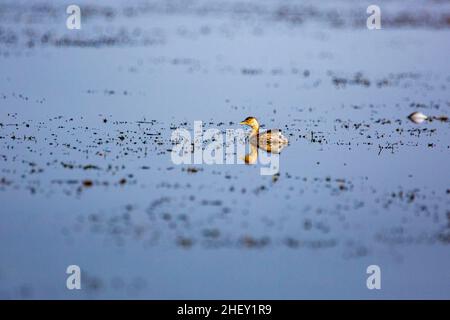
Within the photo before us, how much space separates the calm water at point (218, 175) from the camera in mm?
11312

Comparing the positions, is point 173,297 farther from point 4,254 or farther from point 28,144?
point 28,144

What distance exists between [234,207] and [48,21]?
24.6 m

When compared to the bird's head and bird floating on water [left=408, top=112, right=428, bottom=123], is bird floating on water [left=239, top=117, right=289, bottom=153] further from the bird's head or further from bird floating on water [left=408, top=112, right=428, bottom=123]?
bird floating on water [left=408, top=112, right=428, bottom=123]

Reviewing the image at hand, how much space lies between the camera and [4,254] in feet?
37.8

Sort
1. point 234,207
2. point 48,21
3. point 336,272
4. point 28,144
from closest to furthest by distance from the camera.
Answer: point 336,272, point 234,207, point 28,144, point 48,21

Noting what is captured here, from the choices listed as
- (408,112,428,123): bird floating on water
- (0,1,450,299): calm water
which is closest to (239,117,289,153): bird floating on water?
(0,1,450,299): calm water

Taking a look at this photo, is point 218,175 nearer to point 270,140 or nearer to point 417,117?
point 270,140

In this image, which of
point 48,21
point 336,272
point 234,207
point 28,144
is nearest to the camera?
point 336,272

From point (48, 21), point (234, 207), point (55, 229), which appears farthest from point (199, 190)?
point (48, 21)

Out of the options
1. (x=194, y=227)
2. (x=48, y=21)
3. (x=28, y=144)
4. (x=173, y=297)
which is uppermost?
(x=48, y=21)

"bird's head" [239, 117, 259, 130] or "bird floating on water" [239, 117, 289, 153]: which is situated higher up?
"bird's head" [239, 117, 259, 130]

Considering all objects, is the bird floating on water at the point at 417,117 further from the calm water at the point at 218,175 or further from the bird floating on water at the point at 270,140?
the bird floating on water at the point at 270,140

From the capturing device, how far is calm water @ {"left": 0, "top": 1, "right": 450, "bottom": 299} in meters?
11.3

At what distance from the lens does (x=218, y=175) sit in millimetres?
15070
